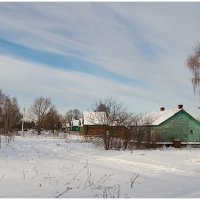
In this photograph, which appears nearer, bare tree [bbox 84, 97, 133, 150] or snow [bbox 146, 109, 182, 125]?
bare tree [bbox 84, 97, 133, 150]

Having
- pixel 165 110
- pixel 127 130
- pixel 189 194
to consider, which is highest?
pixel 165 110

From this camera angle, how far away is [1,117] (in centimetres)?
6088

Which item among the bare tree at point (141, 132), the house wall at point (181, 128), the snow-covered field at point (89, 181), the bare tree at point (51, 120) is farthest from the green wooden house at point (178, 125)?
the bare tree at point (51, 120)

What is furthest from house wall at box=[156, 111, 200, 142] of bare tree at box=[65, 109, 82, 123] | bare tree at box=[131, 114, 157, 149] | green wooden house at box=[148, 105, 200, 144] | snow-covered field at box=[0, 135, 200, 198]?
bare tree at box=[65, 109, 82, 123]

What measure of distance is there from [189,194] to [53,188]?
11.2 feet

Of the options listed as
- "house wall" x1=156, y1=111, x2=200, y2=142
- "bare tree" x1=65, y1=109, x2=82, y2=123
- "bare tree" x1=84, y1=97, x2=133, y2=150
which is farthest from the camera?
"bare tree" x1=65, y1=109, x2=82, y2=123

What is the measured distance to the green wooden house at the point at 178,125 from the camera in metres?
43.1

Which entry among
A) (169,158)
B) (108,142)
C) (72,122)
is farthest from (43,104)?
(169,158)

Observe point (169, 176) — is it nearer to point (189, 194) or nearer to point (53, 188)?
point (189, 194)

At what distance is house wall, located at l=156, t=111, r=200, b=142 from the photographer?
43250 mm

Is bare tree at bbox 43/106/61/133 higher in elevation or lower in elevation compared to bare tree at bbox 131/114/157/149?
higher

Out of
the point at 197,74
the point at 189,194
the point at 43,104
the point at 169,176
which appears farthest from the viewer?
the point at 43,104

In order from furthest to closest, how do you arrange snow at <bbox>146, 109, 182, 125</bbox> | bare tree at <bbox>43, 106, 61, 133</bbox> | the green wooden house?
bare tree at <bbox>43, 106, 61, 133</bbox>, the green wooden house, snow at <bbox>146, 109, 182, 125</bbox>

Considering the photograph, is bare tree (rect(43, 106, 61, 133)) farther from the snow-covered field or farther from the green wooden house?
the snow-covered field
